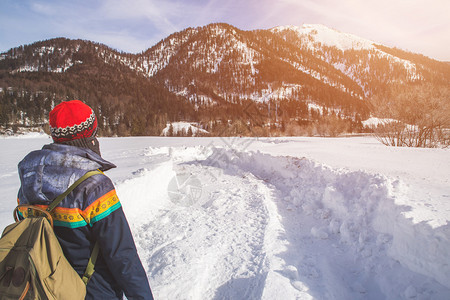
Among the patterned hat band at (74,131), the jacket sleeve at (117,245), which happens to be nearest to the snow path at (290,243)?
the jacket sleeve at (117,245)

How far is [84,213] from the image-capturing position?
4.44ft

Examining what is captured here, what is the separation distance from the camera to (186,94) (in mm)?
134125

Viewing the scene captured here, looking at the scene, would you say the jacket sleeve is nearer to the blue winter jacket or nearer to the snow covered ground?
the blue winter jacket

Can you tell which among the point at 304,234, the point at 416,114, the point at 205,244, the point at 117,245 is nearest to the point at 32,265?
the point at 117,245

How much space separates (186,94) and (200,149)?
12578cm

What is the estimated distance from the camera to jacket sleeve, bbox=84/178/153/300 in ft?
4.63

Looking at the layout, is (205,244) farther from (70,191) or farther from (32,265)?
(32,265)

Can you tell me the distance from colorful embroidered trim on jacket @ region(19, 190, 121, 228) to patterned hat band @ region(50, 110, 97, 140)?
47 cm

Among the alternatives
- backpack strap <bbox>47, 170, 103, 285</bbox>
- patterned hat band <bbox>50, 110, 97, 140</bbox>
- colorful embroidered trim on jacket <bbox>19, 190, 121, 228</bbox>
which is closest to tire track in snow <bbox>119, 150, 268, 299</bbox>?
backpack strap <bbox>47, 170, 103, 285</bbox>

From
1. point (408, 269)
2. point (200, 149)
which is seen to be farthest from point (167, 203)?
point (200, 149)

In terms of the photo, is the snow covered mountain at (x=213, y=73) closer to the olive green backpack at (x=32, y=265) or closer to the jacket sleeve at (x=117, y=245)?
the jacket sleeve at (x=117, y=245)

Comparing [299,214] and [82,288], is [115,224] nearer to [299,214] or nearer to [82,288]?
[82,288]

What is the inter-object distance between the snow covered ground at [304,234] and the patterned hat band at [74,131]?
8.24 feet

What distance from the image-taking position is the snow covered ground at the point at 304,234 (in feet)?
9.20
